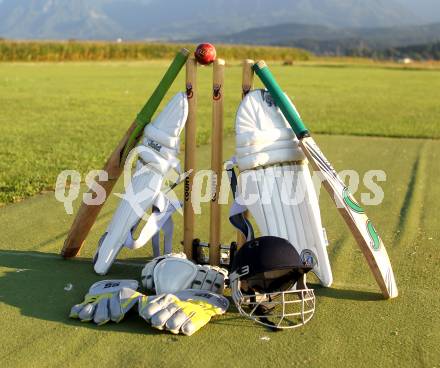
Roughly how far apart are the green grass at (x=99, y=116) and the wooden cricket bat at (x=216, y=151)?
10.8ft

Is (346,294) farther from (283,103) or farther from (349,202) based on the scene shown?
(283,103)

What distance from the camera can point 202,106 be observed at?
55.0 feet

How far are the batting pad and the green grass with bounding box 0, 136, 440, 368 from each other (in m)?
0.42

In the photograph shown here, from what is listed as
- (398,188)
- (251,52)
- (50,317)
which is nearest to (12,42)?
(251,52)

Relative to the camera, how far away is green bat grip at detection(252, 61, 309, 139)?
4.21 meters

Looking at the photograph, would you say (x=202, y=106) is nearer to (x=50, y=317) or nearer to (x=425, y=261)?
(x=425, y=261)

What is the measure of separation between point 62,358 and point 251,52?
56.2 meters

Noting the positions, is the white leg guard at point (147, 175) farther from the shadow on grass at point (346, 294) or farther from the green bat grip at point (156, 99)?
the shadow on grass at point (346, 294)

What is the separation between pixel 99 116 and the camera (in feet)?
47.9

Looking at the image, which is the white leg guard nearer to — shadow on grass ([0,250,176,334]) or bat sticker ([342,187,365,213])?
shadow on grass ([0,250,176,334])

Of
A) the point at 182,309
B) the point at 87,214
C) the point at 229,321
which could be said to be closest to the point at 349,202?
the point at 229,321

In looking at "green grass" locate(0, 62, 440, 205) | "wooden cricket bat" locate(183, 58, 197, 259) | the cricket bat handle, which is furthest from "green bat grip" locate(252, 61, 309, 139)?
"green grass" locate(0, 62, 440, 205)

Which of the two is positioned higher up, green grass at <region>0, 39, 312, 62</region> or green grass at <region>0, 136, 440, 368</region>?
green grass at <region>0, 136, 440, 368</region>

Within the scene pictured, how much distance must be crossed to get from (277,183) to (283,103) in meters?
0.53
